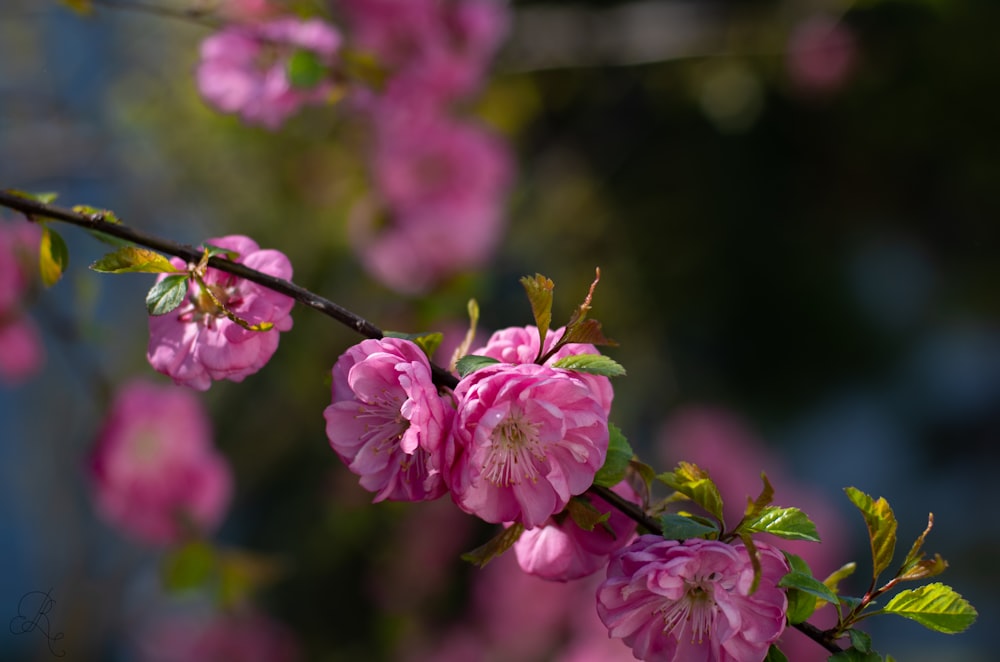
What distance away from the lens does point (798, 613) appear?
41 centimetres

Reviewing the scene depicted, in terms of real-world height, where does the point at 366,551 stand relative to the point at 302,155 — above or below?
below

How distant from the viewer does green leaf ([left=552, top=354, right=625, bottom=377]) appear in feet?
1.28

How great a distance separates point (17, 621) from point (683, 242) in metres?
1.64

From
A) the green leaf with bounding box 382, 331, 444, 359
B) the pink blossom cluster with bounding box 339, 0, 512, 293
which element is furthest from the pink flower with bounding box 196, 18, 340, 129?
the green leaf with bounding box 382, 331, 444, 359

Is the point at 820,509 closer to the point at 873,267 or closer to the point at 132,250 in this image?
the point at 873,267

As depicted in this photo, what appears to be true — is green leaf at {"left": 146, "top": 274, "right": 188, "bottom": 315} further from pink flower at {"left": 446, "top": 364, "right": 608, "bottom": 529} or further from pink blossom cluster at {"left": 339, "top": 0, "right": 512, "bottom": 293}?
pink blossom cluster at {"left": 339, "top": 0, "right": 512, "bottom": 293}

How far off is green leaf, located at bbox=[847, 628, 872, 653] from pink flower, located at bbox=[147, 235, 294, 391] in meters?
0.28

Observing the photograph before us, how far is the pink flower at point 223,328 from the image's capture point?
0.45 metres

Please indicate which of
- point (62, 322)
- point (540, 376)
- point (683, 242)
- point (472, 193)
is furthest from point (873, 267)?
point (540, 376)

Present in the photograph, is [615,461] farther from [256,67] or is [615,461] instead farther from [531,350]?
[256,67]

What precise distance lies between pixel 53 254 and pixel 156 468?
495 millimetres

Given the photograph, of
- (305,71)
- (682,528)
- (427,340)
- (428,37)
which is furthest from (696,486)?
(428,37)

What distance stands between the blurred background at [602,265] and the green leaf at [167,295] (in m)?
0.84

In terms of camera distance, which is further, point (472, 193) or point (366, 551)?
point (366, 551)
